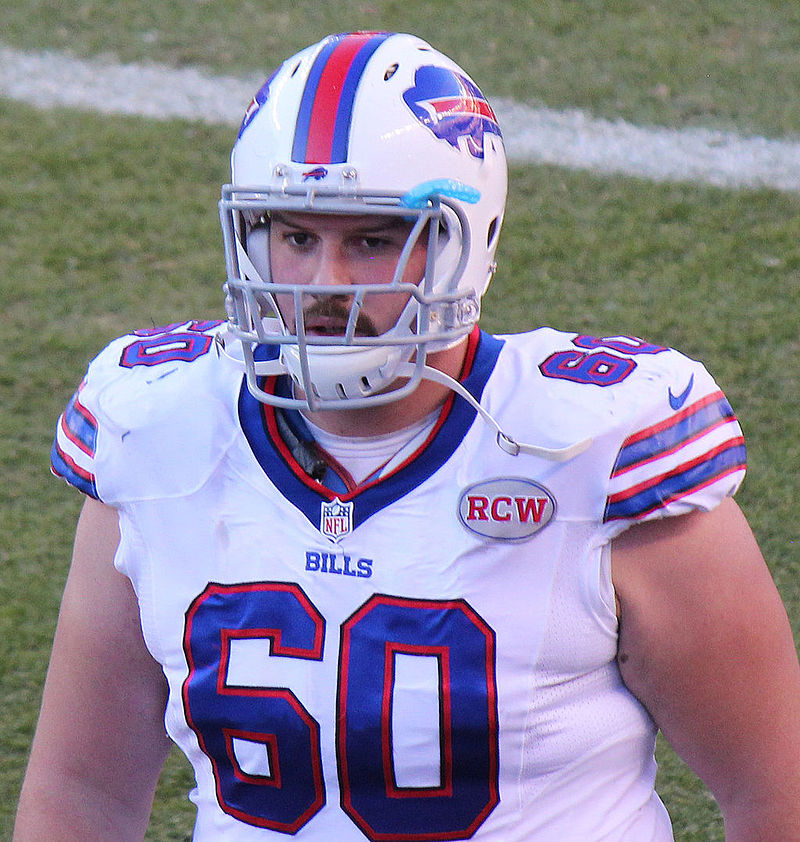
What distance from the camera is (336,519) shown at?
1751 mm

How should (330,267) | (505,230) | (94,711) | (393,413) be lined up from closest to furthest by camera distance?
1. (330,267)
2. (393,413)
3. (94,711)
4. (505,230)

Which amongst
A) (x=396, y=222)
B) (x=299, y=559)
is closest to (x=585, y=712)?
(x=299, y=559)

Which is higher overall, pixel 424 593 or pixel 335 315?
pixel 335 315

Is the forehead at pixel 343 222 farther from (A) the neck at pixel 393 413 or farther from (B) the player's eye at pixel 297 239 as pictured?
(A) the neck at pixel 393 413

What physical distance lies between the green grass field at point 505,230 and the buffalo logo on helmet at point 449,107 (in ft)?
4.68

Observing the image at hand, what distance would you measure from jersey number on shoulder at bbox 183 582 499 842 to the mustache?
0.32m

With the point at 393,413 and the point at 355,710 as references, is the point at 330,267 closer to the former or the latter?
the point at 393,413

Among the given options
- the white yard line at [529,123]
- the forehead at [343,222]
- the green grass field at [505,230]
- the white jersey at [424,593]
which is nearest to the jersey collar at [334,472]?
the white jersey at [424,593]

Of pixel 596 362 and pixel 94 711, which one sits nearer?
pixel 596 362

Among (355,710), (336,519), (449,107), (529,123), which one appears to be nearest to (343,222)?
(449,107)

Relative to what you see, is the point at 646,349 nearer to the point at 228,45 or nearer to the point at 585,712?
the point at 585,712

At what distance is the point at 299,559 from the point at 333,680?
0.15 meters

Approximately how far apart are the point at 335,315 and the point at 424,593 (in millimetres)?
344

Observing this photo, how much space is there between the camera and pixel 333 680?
172cm
